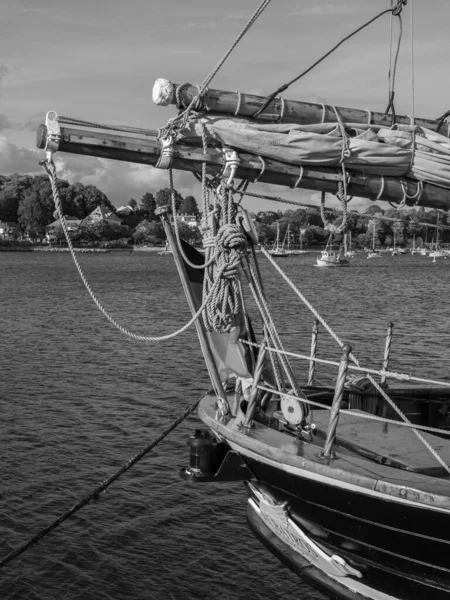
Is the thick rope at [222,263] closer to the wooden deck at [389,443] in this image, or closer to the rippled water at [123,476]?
the wooden deck at [389,443]

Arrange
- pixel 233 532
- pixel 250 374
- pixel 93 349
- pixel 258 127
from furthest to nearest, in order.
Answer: pixel 93 349 < pixel 233 532 < pixel 250 374 < pixel 258 127

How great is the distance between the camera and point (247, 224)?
36.2 feet

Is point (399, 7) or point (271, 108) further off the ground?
point (399, 7)

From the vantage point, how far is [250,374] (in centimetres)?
1130

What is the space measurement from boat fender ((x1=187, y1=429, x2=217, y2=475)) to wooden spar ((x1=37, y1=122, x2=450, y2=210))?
357 centimetres

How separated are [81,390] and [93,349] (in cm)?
861

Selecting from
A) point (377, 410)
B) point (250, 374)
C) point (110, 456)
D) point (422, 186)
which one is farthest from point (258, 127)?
point (110, 456)

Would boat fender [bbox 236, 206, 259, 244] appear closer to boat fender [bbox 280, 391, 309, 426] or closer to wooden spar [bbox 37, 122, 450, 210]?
wooden spar [bbox 37, 122, 450, 210]

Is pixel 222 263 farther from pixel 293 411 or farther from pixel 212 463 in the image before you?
pixel 212 463

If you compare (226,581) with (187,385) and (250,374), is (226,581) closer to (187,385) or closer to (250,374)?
(250,374)

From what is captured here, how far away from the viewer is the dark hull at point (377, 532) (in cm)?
882

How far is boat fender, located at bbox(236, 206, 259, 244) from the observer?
1102 cm

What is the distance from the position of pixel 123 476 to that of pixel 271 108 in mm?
8981

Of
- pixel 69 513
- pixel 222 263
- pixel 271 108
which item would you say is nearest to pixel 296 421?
pixel 222 263
